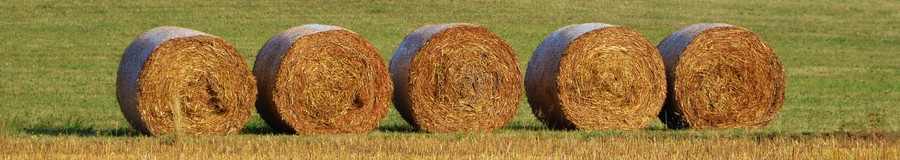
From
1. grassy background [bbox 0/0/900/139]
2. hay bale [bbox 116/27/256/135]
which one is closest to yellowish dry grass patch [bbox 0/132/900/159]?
hay bale [bbox 116/27/256/135]

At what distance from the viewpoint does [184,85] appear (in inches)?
503

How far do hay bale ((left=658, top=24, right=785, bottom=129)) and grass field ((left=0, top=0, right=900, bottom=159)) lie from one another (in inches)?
14.5

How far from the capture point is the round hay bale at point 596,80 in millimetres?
14000

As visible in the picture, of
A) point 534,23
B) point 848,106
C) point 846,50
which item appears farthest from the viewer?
point 534,23

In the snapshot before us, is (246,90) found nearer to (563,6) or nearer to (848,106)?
(848,106)

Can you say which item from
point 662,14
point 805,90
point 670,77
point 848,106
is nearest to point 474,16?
point 662,14

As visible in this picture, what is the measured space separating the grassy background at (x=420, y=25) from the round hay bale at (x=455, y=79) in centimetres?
34

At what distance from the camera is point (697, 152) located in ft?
37.4

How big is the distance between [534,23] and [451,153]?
22.4 meters

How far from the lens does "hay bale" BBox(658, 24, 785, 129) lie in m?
14.5

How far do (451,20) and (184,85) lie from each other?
20.0 m

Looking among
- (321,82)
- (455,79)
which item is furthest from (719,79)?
(321,82)

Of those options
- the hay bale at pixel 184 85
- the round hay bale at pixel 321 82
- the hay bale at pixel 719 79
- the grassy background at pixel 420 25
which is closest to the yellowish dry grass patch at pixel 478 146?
the hay bale at pixel 184 85

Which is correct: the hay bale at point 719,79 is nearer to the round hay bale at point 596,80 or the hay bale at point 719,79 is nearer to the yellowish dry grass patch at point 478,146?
the round hay bale at point 596,80
